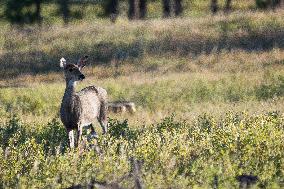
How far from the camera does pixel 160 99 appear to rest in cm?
3397

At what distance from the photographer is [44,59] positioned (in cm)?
4606

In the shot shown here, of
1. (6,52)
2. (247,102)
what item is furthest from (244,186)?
(6,52)

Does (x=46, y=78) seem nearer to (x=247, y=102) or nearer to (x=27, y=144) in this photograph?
(x=247, y=102)

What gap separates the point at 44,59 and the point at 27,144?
27.0 metres

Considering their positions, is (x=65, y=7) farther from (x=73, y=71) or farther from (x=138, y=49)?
(x=73, y=71)

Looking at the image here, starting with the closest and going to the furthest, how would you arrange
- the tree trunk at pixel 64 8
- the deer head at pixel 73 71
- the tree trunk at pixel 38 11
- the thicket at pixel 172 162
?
the thicket at pixel 172 162, the deer head at pixel 73 71, the tree trunk at pixel 64 8, the tree trunk at pixel 38 11

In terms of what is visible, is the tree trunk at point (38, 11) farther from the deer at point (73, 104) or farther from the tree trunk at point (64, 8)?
the deer at point (73, 104)

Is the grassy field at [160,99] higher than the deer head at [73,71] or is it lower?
lower

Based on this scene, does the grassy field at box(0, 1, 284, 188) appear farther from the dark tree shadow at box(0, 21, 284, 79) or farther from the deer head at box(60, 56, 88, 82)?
the deer head at box(60, 56, 88, 82)

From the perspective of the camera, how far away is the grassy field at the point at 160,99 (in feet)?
53.5

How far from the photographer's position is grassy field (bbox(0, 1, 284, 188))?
16312 mm

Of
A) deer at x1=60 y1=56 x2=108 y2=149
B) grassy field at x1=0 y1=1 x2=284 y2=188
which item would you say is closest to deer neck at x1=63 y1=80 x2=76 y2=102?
deer at x1=60 y1=56 x2=108 y2=149

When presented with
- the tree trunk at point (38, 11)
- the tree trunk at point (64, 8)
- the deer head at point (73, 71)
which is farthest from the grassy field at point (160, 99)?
the tree trunk at point (38, 11)

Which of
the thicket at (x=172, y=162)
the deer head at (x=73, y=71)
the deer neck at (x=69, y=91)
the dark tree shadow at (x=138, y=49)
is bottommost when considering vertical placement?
the dark tree shadow at (x=138, y=49)
